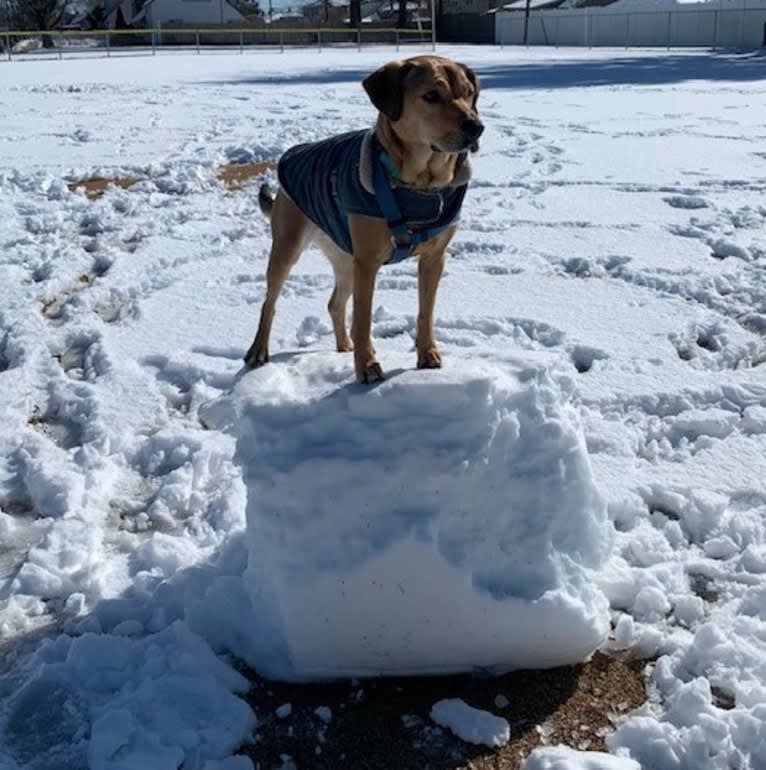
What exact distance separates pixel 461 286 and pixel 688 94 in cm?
1434

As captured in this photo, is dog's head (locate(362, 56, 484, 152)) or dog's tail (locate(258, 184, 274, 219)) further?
dog's tail (locate(258, 184, 274, 219))

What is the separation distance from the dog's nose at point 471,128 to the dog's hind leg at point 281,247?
953 millimetres

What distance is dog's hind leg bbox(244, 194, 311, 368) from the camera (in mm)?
3836

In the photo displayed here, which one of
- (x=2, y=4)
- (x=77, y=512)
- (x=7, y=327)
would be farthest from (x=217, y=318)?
(x=2, y=4)

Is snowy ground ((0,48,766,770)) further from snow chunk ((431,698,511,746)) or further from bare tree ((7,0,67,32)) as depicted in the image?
bare tree ((7,0,67,32))

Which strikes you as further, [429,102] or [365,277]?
[365,277]

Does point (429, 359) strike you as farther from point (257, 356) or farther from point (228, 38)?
point (228, 38)

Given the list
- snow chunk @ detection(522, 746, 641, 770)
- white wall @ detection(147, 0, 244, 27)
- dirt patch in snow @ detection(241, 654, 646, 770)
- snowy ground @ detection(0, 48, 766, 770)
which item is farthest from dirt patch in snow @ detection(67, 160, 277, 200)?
white wall @ detection(147, 0, 244, 27)

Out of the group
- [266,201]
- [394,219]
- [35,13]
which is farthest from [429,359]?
[35,13]

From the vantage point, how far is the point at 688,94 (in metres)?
19.2

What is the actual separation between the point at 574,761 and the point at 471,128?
1.85 meters

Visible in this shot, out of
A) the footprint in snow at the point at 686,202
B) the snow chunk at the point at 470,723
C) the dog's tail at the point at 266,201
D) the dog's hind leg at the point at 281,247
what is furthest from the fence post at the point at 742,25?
the snow chunk at the point at 470,723

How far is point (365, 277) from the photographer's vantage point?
334cm

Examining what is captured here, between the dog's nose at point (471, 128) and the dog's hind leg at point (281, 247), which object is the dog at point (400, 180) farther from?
the dog's hind leg at point (281, 247)
